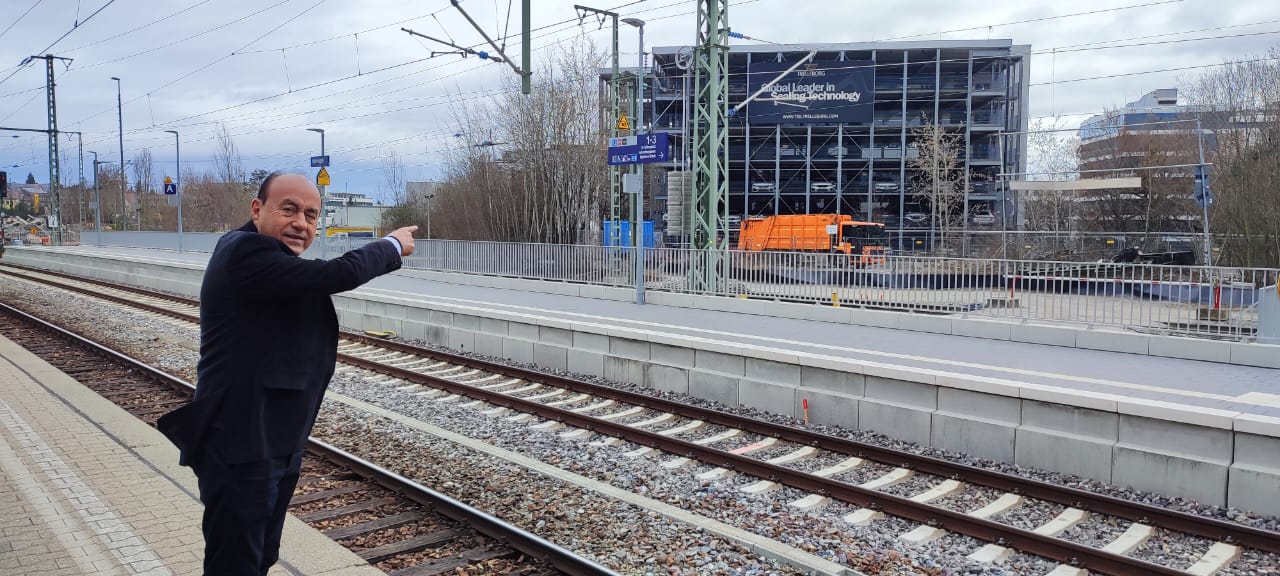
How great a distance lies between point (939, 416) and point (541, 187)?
26399 mm

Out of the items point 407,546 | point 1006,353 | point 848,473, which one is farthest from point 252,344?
point 1006,353

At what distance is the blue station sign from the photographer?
56.5ft

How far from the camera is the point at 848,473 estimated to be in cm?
827

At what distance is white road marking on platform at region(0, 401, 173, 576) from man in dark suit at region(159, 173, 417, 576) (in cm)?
228

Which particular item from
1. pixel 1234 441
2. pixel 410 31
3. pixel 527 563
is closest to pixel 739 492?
pixel 527 563

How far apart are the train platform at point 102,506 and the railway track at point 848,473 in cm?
369

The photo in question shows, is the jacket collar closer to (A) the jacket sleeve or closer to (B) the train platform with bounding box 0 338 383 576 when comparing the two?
(A) the jacket sleeve

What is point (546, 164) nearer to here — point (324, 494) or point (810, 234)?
point (810, 234)

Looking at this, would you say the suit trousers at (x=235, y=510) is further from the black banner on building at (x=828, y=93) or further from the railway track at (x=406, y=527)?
the black banner on building at (x=828, y=93)

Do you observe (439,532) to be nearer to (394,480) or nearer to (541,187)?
(394,480)

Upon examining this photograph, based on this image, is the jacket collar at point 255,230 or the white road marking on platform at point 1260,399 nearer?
the jacket collar at point 255,230

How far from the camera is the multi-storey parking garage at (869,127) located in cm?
5341

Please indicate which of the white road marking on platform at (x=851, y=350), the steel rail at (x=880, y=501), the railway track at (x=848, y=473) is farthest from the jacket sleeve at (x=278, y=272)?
the white road marking on platform at (x=851, y=350)

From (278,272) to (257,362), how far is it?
1.03 feet
